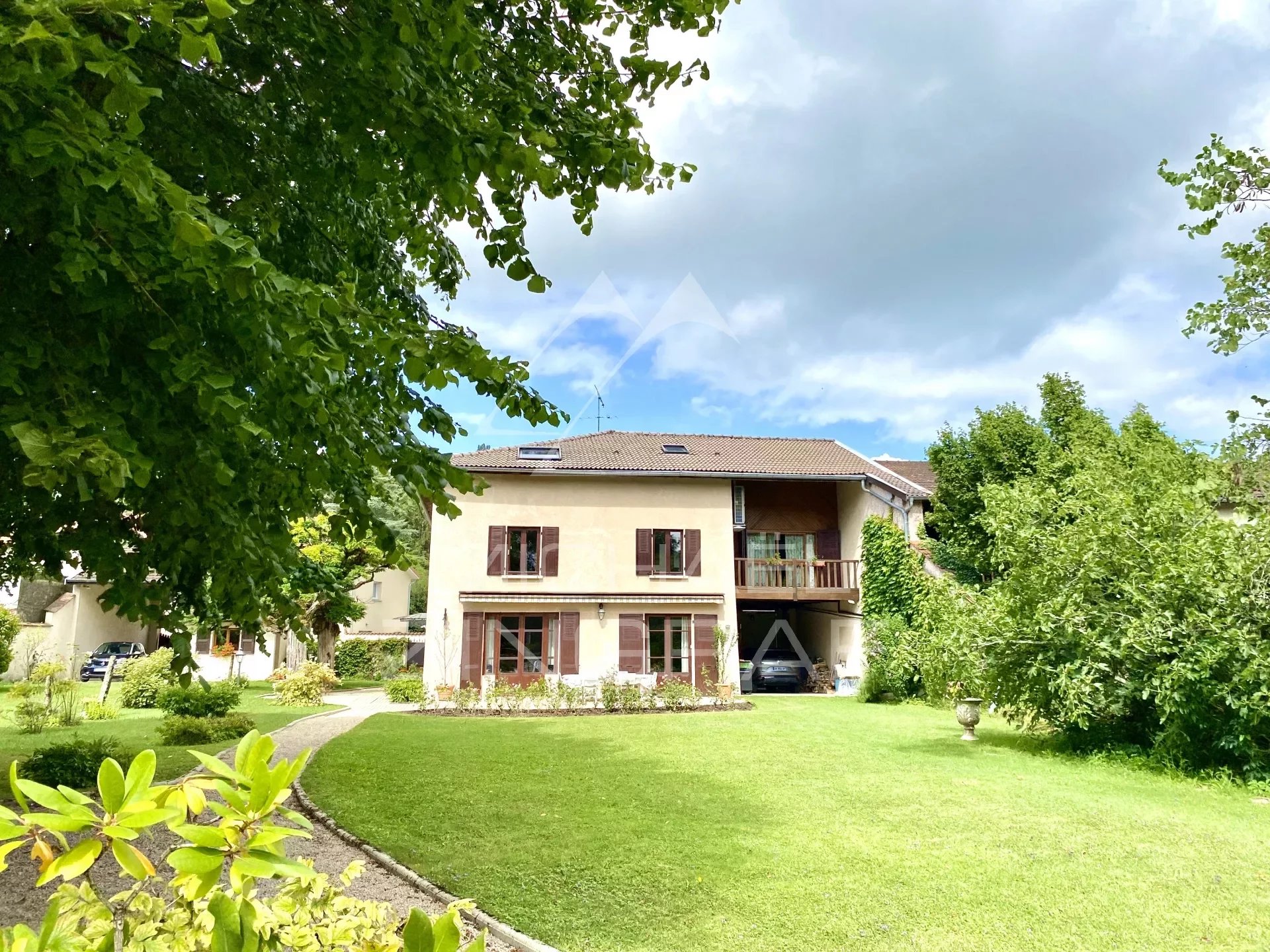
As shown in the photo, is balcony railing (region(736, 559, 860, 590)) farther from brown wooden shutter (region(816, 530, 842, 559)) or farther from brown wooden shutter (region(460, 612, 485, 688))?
brown wooden shutter (region(460, 612, 485, 688))

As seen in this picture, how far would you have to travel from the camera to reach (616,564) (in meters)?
22.6

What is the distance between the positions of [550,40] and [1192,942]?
7047 millimetres

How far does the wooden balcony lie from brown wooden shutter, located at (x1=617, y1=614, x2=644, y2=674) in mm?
3586

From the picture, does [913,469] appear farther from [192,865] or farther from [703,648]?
[192,865]

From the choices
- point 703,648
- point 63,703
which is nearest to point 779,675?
point 703,648

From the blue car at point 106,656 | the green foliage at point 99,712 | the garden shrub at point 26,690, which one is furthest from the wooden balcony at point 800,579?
the blue car at point 106,656

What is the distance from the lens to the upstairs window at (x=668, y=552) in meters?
22.9

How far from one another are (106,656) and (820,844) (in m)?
30.1

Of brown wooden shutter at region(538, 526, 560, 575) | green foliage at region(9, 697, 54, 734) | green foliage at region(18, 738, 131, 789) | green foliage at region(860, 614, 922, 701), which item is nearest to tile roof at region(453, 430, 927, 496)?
brown wooden shutter at region(538, 526, 560, 575)

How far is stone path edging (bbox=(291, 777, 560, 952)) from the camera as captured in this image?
458cm

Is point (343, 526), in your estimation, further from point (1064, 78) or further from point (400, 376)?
point (1064, 78)

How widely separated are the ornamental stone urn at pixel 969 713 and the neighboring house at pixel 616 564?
952cm

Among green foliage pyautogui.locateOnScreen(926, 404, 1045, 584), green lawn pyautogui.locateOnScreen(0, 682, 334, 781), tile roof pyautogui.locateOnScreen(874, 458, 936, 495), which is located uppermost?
tile roof pyautogui.locateOnScreen(874, 458, 936, 495)

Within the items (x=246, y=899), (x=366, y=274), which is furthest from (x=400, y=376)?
(x=246, y=899)
